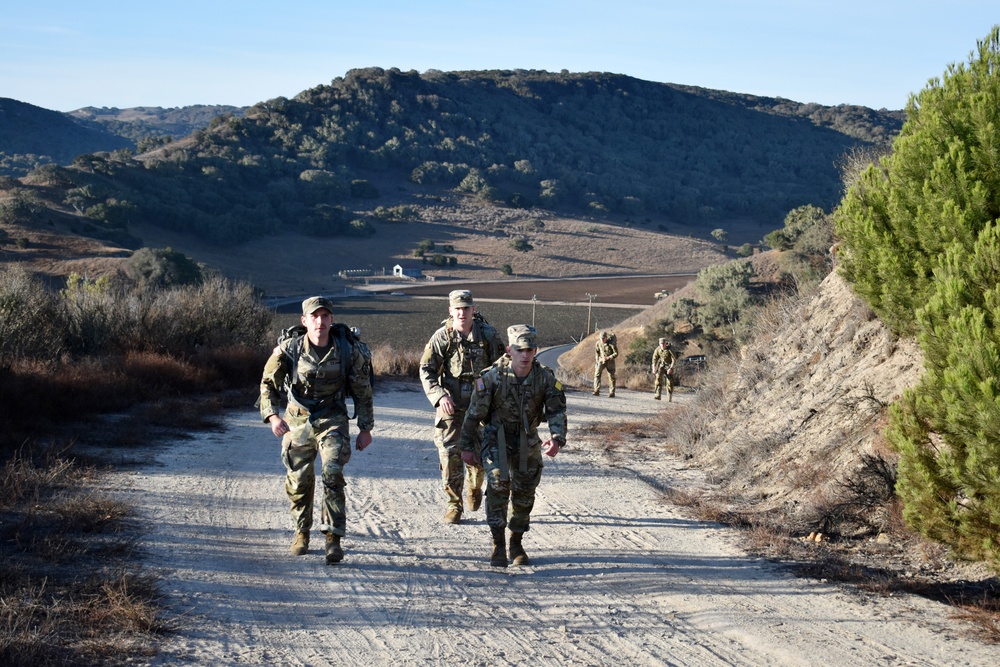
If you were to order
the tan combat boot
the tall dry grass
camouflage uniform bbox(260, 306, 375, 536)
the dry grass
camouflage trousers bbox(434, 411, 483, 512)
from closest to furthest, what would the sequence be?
1. the dry grass
2. the tall dry grass
3. camouflage uniform bbox(260, 306, 375, 536)
4. camouflage trousers bbox(434, 411, 483, 512)
5. the tan combat boot

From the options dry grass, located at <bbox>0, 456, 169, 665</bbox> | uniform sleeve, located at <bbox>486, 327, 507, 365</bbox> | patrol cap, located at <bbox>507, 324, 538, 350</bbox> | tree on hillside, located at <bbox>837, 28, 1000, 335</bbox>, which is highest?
tree on hillside, located at <bbox>837, 28, 1000, 335</bbox>

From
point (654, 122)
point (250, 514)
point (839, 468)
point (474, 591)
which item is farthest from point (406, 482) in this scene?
point (654, 122)

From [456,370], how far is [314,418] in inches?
72.7

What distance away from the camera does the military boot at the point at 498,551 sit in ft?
25.2

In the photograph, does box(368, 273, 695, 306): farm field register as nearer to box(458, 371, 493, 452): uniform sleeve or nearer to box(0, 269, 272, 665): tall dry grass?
box(0, 269, 272, 665): tall dry grass

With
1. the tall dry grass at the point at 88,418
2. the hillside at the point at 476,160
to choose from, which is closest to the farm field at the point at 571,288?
the hillside at the point at 476,160

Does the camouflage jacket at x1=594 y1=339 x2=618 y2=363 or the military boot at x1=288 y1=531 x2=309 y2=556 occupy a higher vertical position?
the camouflage jacket at x1=594 y1=339 x2=618 y2=363

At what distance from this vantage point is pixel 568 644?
20.1ft

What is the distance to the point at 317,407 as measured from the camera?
7.81 m

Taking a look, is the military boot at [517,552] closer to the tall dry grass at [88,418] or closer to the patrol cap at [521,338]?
the patrol cap at [521,338]

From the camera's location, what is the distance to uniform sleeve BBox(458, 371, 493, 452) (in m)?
7.70

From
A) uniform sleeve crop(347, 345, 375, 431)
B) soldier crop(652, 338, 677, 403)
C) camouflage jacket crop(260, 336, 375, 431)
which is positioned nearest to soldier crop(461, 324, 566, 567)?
uniform sleeve crop(347, 345, 375, 431)

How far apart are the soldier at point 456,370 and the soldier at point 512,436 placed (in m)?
1.27

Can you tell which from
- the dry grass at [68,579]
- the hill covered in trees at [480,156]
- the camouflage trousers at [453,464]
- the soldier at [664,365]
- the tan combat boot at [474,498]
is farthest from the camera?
the hill covered in trees at [480,156]
